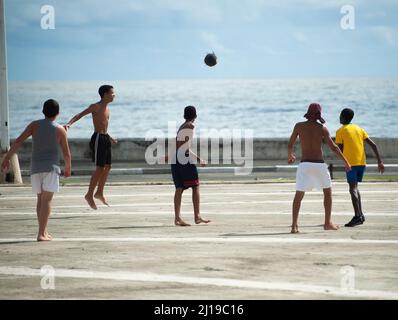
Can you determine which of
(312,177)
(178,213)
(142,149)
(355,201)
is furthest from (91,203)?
(142,149)

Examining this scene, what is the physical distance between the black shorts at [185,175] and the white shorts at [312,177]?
70.5 inches

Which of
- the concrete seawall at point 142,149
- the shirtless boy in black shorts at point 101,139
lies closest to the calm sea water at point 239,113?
the concrete seawall at point 142,149

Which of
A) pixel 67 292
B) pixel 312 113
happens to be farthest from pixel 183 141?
pixel 67 292

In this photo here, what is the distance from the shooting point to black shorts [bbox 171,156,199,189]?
46.9 ft

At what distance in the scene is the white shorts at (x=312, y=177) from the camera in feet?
43.2

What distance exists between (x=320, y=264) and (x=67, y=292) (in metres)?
2.89

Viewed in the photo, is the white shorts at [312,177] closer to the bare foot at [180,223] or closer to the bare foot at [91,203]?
the bare foot at [180,223]

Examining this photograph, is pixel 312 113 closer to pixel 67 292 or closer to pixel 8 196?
pixel 67 292

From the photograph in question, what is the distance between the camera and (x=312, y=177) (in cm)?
1320

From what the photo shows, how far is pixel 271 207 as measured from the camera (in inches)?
648

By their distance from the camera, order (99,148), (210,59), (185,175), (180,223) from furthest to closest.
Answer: (210,59), (99,148), (185,175), (180,223)

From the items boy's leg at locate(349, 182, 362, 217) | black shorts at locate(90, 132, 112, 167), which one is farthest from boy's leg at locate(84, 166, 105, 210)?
boy's leg at locate(349, 182, 362, 217)

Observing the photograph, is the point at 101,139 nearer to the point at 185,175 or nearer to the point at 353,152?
the point at 185,175

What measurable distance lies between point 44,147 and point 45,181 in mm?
A: 441
